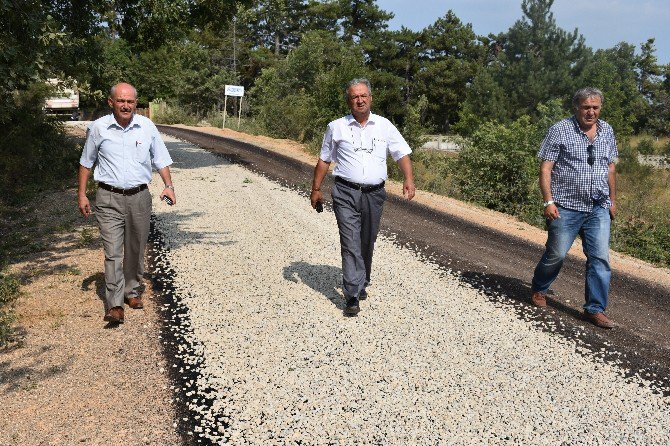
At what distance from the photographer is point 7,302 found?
17.9ft

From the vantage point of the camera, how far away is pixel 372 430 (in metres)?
3.47

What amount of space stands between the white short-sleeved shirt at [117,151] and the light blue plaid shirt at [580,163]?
12.2 ft

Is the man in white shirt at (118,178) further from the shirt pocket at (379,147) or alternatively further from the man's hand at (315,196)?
the shirt pocket at (379,147)

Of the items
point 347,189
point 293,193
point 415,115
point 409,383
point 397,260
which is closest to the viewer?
point 409,383

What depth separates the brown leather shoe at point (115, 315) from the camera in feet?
16.3

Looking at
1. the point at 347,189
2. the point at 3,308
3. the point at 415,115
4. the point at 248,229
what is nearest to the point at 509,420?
the point at 347,189

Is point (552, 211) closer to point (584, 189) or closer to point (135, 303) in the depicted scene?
point (584, 189)

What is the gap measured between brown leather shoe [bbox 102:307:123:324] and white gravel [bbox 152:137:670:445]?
Result: 0.63 metres

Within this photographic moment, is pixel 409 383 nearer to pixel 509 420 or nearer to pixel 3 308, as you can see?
pixel 509 420

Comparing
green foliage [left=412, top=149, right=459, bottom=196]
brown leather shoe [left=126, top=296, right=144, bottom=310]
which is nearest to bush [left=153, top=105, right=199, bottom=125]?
green foliage [left=412, top=149, right=459, bottom=196]

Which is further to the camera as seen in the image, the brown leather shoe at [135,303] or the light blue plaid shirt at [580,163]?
the brown leather shoe at [135,303]

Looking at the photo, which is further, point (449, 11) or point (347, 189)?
point (449, 11)

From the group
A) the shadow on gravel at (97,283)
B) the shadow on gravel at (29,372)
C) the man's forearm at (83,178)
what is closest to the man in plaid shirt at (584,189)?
the man's forearm at (83,178)

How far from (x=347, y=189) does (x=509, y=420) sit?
246 centimetres
